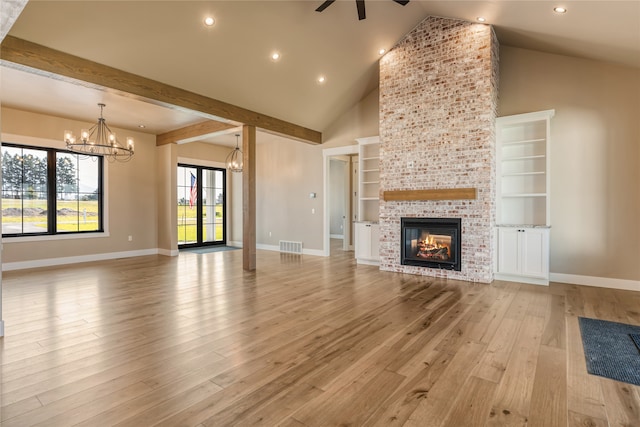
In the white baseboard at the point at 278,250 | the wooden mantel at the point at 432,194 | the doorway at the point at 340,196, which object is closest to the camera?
the wooden mantel at the point at 432,194

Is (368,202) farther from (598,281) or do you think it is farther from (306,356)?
(306,356)

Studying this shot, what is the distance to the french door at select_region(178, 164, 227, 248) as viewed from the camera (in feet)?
32.0

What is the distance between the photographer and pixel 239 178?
10.9m

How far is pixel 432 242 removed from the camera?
5.96 meters

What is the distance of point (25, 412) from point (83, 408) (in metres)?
0.32

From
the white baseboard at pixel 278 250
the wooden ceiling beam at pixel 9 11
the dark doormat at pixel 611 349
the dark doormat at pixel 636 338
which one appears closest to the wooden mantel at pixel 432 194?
the dark doormat at pixel 611 349

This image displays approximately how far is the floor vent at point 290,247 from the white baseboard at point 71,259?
135 inches

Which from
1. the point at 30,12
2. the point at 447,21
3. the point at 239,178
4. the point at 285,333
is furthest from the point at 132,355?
the point at 239,178

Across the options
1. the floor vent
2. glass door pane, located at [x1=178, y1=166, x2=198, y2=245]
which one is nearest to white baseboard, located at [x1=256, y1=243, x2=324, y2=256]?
the floor vent

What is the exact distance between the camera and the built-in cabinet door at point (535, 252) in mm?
5160

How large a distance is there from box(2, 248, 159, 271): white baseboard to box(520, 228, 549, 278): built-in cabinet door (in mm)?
8583

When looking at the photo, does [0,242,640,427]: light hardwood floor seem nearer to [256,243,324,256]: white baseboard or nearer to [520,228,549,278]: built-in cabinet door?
[520,228,549,278]: built-in cabinet door

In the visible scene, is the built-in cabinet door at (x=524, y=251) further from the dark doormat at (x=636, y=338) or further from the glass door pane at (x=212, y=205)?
the glass door pane at (x=212, y=205)

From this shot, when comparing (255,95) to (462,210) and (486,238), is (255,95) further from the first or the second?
(486,238)
